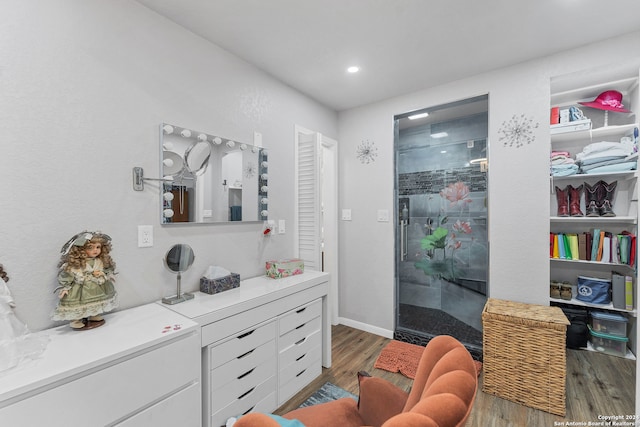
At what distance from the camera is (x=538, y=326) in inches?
76.0

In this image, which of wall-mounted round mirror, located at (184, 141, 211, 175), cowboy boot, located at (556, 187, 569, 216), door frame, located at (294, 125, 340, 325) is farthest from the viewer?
door frame, located at (294, 125, 340, 325)

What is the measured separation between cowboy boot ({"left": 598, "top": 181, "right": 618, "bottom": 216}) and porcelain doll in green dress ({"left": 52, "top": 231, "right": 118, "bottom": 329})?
12.1ft

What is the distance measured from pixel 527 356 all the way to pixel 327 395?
1413 mm

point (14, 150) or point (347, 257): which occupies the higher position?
point (14, 150)

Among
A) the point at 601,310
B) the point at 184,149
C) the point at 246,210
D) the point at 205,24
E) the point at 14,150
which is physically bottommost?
the point at 601,310

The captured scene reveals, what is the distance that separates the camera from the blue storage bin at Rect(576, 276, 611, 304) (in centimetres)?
248

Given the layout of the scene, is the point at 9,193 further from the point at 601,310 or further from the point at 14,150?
the point at 601,310

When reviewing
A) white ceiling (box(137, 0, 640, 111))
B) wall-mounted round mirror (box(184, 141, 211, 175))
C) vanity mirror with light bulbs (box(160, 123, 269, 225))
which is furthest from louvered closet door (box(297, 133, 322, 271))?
wall-mounted round mirror (box(184, 141, 211, 175))

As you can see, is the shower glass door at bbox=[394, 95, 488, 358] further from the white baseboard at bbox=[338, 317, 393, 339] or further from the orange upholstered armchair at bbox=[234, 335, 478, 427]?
the orange upholstered armchair at bbox=[234, 335, 478, 427]

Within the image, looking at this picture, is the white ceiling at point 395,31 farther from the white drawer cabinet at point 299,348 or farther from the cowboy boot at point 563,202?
the white drawer cabinet at point 299,348

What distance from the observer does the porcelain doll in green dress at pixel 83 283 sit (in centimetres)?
134

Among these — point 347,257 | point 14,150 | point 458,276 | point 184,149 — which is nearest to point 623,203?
point 458,276

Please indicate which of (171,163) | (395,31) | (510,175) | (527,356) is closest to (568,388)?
(527,356)

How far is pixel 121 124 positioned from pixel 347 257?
2.53 metres
